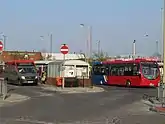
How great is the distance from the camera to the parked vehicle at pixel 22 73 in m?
40.0

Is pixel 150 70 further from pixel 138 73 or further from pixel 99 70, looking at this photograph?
pixel 99 70

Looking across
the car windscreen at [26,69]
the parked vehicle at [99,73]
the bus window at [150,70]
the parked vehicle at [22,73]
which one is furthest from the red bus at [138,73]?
the car windscreen at [26,69]

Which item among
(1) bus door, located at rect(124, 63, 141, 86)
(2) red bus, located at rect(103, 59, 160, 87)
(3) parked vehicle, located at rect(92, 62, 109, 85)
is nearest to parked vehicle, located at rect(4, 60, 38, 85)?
(2) red bus, located at rect(103, 59, 160, 87)

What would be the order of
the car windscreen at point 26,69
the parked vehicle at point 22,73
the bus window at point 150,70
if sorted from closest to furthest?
the parked vehicle at point 22,73
the car windscreen at point 26,69
the bus window at point 150,70

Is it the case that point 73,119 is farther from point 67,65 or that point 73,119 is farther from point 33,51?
point 33,51

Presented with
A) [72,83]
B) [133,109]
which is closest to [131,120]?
[133,109]

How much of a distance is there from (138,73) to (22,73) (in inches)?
439

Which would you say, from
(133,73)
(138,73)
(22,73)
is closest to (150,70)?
(138,73)

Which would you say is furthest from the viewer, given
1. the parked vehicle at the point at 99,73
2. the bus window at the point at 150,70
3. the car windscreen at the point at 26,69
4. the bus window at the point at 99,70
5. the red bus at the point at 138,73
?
the bus window at the point at 99,70

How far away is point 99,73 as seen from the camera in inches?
1940

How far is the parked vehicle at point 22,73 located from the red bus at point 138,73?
9.09 m

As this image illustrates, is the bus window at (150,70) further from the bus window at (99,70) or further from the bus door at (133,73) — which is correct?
the bus window at (99,70)

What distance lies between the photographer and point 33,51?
408 feet

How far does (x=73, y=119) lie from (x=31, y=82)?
25.0 metres
